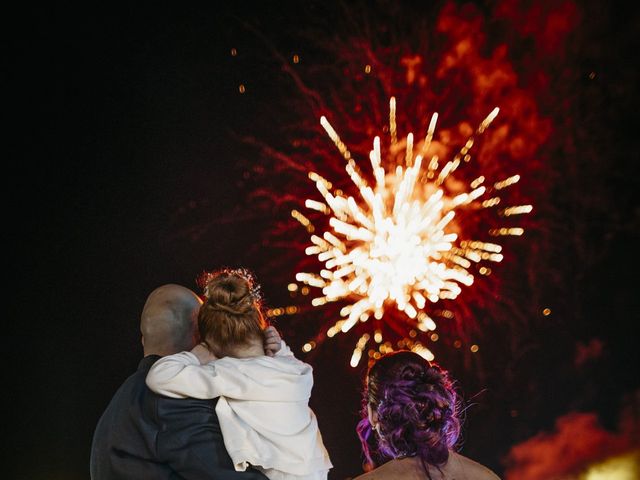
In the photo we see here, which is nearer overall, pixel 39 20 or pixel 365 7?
pixel 39 20

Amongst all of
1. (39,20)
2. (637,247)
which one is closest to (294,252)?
(39,20)

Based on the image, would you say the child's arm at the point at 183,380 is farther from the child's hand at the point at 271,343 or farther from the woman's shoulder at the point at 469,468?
the woman's shoulder at the point at 469,468

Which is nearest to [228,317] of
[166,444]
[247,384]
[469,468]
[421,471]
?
[247,384]

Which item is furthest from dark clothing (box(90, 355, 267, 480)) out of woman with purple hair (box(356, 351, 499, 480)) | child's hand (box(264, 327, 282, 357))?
woman with purple hair (box(356, 351, 499, 480))

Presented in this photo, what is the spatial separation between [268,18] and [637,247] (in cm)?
478

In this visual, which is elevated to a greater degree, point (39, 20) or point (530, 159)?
point (39, 20)

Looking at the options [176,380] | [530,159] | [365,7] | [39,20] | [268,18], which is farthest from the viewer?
[530,159]

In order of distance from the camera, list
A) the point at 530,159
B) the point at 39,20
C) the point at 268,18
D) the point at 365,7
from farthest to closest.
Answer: the point at 530,159
the point at 365,7
the point at 268,18
the point at 39,20

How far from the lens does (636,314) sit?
8.58 m

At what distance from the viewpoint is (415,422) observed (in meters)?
2.47

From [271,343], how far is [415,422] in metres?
0.56

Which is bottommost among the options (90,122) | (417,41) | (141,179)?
(141,179)

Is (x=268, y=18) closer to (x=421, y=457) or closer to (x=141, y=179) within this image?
(x=141, y=179)

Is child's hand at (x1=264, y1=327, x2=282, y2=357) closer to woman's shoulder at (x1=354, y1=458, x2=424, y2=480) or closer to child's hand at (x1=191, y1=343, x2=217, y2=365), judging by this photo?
child's hand at (x1=191, y1=343, x2=217, y2=365)
